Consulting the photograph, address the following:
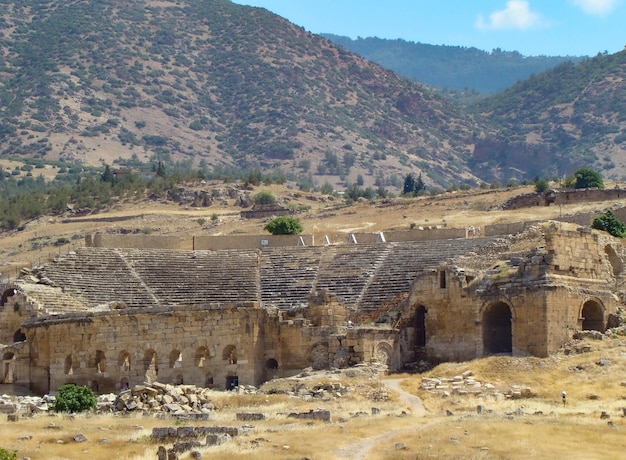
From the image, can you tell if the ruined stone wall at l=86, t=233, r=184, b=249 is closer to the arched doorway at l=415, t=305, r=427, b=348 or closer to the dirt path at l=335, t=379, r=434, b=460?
the arched doorway at l=415, t=305, r=427, b=348

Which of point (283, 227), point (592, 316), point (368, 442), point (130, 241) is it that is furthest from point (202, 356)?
point (283, 227)

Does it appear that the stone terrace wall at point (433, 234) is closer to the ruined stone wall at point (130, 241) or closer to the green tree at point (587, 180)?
the ruined stone wall at point (130, 241)

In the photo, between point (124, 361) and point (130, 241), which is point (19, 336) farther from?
point (130, 241)

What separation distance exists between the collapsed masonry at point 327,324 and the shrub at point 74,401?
6625 millimetres

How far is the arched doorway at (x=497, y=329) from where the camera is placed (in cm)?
4675

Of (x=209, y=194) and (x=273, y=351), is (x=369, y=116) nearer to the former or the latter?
(x=209, y=194)

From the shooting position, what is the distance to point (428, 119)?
197m

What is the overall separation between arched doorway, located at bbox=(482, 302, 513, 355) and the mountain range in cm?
10917

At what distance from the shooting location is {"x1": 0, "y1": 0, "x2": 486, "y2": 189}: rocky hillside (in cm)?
16850

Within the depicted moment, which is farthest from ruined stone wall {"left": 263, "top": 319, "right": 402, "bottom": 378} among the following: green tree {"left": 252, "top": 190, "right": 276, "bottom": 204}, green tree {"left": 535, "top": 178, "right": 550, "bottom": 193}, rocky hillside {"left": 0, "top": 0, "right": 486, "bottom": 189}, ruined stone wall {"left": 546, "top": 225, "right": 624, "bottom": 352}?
rocky hillside {"left": 0, "top": 0, "right": 486, "bottom": 189}

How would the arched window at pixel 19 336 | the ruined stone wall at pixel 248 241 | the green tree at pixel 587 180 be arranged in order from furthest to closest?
the green tree at pixel 587 180, the ruined stone wall at pixel 248 241, the arched window at pixel 19 336

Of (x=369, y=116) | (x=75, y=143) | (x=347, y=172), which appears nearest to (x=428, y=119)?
(x=369, y=116)

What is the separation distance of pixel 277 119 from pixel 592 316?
449 ft

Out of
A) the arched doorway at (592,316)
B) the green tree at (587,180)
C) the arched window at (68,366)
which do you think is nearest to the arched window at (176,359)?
the arched window at (68,366)
